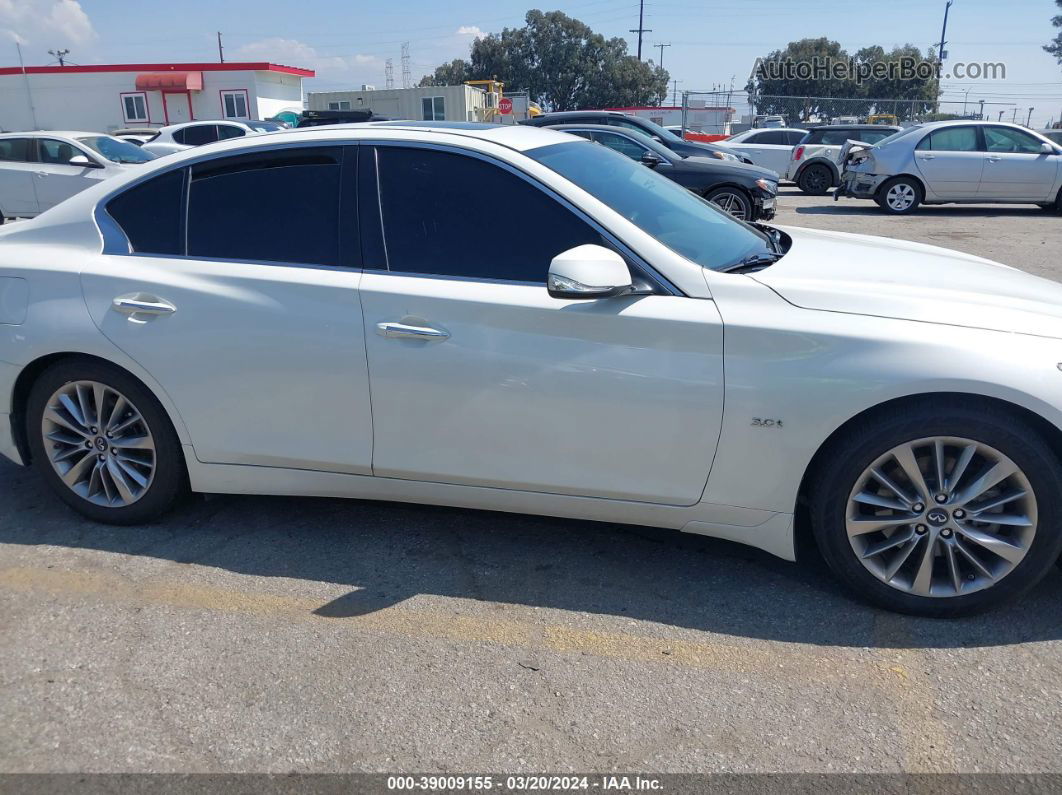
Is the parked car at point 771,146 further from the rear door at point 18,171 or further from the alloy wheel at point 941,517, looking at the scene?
the alloy wheel at point 941,517

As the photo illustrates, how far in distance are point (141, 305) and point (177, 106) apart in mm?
45595

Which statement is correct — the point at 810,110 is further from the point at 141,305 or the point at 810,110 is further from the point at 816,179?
the point at 141,305

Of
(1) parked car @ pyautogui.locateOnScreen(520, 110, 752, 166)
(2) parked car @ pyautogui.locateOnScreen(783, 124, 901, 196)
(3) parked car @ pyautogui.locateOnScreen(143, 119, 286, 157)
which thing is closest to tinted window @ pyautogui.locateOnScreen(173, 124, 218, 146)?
(3) parked car @ pyautogui.locateOnScreen(143, 119, 286, 157)

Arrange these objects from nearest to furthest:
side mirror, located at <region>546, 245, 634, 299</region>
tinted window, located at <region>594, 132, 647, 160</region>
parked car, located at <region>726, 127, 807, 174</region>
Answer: side mirror, located at <region>546, 245, 634, 299</region>
tinted window, located at <region>594, 132, 647, 160</region>
parked car, located at <region>726, 127, 807, 174</region>

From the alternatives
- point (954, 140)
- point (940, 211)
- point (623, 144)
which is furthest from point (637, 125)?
point (940, 211)

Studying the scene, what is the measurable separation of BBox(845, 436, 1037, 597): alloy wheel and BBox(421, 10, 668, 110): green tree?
8674cm

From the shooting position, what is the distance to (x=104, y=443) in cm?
368

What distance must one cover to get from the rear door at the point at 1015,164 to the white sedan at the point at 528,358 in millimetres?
A: 12665

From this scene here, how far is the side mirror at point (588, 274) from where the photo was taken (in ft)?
9.39

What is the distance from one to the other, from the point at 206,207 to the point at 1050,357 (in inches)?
128

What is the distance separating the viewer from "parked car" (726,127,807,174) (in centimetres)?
2041

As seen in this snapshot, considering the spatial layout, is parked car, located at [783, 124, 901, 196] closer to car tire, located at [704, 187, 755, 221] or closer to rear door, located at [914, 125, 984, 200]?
rear door, located at [914, 125, 984, 200]

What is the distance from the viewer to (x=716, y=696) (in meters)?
2.62

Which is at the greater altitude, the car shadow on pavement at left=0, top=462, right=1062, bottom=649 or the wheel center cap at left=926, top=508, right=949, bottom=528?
the wheel center cap at left=926, top=508, right=949, bottom=528
